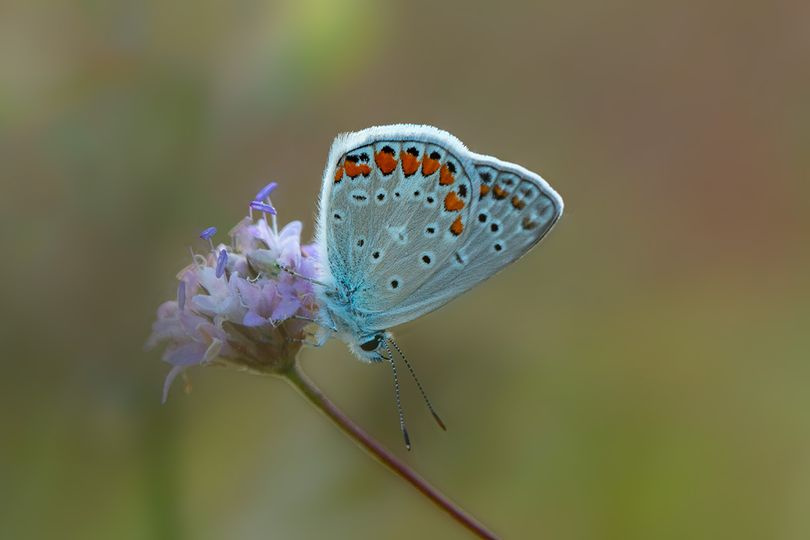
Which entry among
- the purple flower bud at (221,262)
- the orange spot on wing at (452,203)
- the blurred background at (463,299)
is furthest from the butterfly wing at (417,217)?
the blurred background at (463,299)

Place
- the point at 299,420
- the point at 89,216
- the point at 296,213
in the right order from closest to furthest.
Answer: the point at 89,216 < the point at 299,420 < the point at 296,213

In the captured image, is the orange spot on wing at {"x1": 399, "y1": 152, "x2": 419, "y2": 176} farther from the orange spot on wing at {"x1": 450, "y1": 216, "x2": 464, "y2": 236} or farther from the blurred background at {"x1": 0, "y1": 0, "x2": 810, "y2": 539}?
the blurred background at {"x1": 0, "y1": 0, "x2": 810, "y2": 539}

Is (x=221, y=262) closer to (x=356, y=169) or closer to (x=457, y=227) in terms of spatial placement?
(x=356, y=169)

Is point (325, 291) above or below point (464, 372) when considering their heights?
above

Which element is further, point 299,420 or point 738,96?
point 738,96

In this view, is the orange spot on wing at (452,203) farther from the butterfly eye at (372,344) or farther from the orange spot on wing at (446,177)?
the butterfly eye at (372,344)

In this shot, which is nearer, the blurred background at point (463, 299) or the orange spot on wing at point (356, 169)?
the orange spot on wing at point (356, 169)

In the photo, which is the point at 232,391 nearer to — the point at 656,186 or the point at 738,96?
the point at 656,186

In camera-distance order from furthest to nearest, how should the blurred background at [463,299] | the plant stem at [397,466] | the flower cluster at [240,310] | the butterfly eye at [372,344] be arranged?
the blurred background at [463,299], the butterfly eye at [372,344], the flower cluster at [240,310], the plant stem at [397,466]

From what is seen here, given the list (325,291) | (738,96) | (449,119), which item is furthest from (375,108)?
(325,291)
